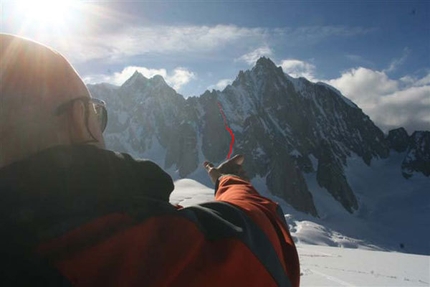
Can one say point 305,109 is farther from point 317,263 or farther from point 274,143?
point 317,263

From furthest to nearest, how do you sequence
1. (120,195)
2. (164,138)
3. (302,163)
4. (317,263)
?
(164,138) < (302,163) < (317,263) < (120,195)

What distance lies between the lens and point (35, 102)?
1.34 m

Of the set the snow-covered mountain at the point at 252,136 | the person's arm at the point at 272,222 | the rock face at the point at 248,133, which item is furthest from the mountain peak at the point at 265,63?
the person's arm at the point at 272,222

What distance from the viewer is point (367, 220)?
14400 cm

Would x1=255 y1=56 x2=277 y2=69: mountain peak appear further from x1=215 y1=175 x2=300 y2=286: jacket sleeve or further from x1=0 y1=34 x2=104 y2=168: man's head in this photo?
x1=0 y1=34 x2=104 y2=168: man's head

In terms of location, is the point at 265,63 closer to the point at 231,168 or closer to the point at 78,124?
the point at 231,168

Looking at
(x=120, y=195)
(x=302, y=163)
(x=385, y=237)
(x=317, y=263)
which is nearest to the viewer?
(x=120, y=195)

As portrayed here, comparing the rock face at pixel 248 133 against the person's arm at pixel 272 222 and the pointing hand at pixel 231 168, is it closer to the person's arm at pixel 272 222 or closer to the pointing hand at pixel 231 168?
the pointing hand at pixel 231 168

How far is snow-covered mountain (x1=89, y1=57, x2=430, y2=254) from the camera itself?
14050 cm

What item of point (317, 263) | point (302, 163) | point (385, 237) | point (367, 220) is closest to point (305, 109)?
point (302, 163)

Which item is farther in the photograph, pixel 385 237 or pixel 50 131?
pixel 385 237

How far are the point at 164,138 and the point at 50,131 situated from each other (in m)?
177

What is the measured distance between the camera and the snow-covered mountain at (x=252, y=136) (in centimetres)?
14050

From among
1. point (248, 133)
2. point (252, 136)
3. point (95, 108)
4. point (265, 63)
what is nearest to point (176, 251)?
point (95, 108)
